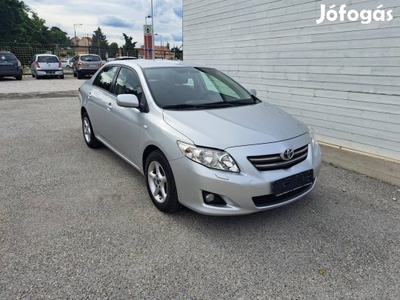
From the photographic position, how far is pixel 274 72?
19.2ft

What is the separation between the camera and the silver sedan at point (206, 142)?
277cm

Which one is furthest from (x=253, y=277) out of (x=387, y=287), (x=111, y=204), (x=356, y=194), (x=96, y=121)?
(x=96, y=121)

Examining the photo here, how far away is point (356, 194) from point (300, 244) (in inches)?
60.7

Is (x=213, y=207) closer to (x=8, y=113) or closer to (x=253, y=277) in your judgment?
(x=253, y=277)

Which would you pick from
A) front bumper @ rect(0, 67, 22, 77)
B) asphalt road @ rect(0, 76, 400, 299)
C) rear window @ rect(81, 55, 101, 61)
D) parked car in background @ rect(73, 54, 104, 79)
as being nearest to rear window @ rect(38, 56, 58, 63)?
parked car in background @ rect(73, 54, 104, 79)

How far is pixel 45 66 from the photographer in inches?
720

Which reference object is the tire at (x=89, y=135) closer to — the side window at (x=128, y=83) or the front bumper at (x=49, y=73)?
the side window at (x=128, y=83)

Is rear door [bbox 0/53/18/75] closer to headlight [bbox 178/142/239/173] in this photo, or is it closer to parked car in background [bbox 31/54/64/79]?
parked car in background [bbox 31/54/64/79]

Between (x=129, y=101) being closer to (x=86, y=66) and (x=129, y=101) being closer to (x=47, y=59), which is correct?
(x=47, y=59)

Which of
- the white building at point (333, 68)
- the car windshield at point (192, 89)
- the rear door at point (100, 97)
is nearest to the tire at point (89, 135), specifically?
the rear door at point (100, 97)

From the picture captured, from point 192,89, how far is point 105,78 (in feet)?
5.57

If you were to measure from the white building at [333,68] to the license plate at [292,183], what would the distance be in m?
1.84

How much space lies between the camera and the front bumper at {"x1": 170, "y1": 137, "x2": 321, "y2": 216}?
2721 mm

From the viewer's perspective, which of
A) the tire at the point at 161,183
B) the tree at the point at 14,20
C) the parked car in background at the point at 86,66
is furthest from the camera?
the tree at the point at 14,20
